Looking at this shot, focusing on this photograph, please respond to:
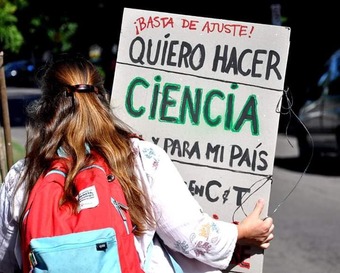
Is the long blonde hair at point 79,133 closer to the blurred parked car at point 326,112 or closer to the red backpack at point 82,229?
the red backpack at point 82,229

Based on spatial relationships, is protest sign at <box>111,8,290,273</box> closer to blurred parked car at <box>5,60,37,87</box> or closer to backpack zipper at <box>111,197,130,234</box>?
backpack zipper at <box>111,197,130,234</box>

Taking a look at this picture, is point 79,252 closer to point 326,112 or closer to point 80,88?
point 80,88

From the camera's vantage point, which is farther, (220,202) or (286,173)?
(286,173)

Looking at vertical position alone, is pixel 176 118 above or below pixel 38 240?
above

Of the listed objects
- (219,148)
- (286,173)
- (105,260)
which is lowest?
(286,173)

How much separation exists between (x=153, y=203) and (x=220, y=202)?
0.72 meters

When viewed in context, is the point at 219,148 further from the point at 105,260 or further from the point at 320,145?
the point at 320,145

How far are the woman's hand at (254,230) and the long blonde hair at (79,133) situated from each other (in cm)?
45

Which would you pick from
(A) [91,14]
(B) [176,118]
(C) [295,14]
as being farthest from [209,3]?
(B) [176,118]

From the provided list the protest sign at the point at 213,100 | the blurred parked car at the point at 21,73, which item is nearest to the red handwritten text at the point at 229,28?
the protest sign at the point at 213,100

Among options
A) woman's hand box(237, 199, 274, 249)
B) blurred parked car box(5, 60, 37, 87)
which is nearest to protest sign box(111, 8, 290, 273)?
woman's hand box(237, 199, 274, 249)

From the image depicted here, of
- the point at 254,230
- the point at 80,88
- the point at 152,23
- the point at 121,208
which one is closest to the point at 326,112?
the point at 152,23

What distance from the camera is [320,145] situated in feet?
49.1

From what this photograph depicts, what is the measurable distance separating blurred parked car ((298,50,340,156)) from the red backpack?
11.9 m
